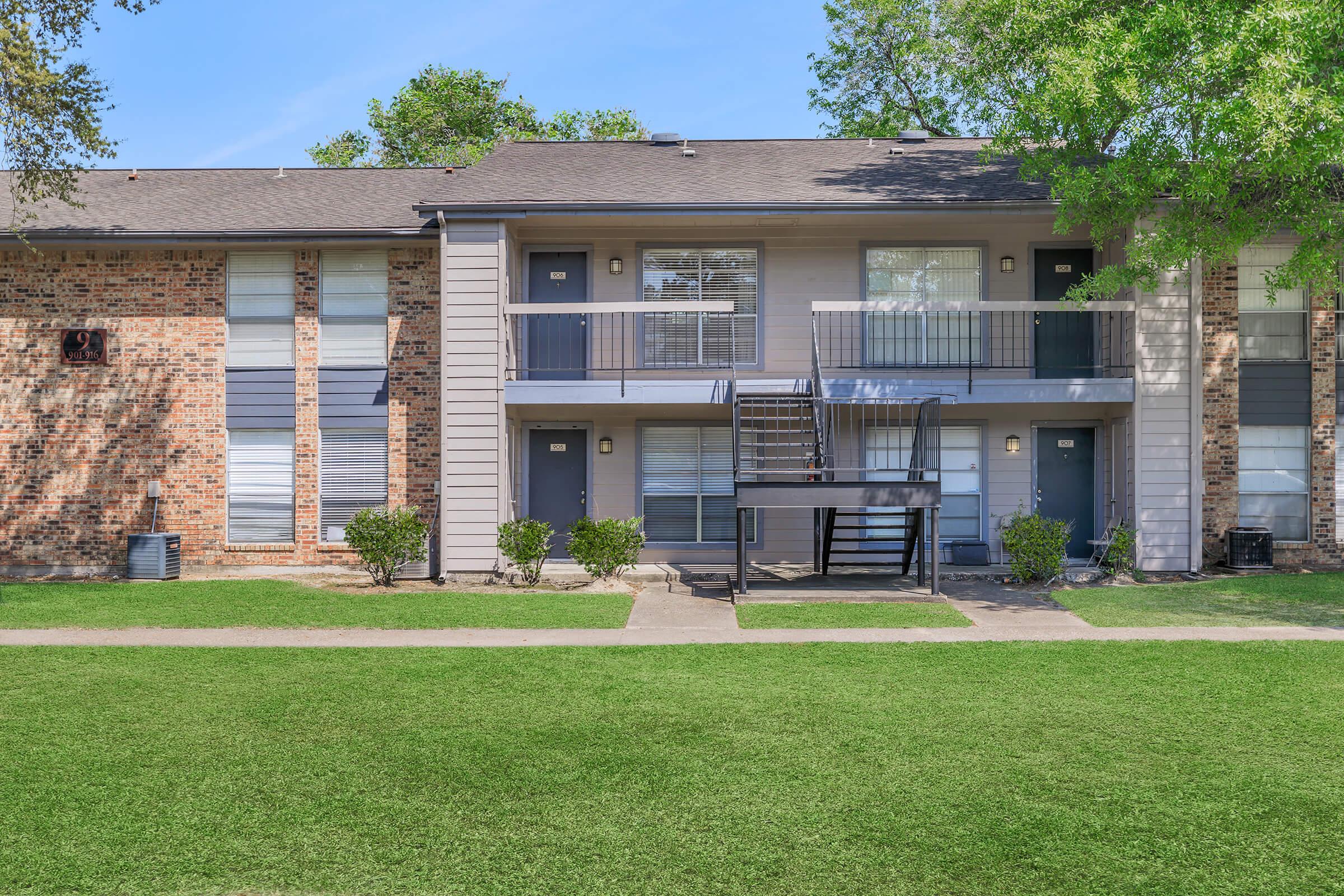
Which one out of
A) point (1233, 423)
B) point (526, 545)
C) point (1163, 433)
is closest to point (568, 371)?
point (526, 545)

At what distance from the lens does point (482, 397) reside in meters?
13.1

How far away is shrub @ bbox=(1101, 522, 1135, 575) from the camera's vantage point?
1279 cm

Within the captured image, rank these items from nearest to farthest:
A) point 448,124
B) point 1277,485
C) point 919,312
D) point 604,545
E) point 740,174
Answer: point 604,545
point 1277,485
point 919,312
point 740,174
point 448,124

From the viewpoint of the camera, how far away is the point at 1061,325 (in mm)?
14297

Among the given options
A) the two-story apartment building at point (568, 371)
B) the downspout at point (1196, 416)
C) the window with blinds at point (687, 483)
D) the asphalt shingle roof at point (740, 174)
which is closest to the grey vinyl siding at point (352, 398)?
the two-story apartment building at point (568, 371)

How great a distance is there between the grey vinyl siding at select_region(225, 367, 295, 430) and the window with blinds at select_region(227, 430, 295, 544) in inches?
5.8

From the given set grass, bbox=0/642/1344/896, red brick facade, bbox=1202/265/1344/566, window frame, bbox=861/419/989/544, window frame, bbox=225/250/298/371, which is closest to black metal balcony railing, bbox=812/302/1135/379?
window frame, bbox=861/419/989/544

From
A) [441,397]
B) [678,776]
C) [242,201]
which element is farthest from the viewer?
[242,201]

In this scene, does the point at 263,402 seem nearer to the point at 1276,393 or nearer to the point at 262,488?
the point at 262,488

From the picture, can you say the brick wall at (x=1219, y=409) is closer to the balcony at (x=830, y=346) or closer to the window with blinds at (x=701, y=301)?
the balcony at (x=830, y=346)

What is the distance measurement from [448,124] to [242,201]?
55.8 feet

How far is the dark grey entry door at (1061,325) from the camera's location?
46.8 feet

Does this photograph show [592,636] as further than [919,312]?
No

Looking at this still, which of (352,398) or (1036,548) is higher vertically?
(352,398)
